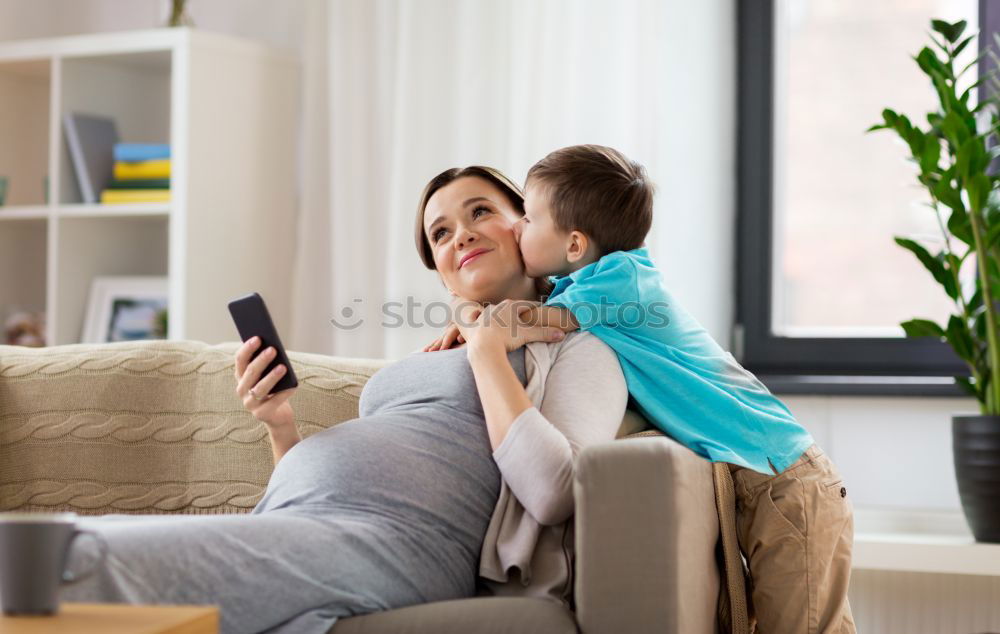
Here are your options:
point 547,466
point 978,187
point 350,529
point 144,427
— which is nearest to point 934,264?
point 978,187

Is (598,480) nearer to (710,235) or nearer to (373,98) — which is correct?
(710,235)

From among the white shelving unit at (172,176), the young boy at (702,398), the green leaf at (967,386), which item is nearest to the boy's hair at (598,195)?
the young boy at (702,398)

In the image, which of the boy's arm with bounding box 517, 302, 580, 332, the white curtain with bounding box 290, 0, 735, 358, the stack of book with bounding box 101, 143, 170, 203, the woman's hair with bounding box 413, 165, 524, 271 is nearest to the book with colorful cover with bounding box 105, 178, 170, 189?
the stack of book with bounding box 101, 143, 170, 203

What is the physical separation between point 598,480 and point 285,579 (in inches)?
15.4

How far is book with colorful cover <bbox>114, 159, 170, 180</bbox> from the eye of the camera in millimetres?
3213

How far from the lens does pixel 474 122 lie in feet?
10.2

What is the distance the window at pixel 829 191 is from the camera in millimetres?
3023

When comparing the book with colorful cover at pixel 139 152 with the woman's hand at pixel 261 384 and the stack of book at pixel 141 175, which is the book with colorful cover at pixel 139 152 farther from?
the woman's hand at pixel 261 384

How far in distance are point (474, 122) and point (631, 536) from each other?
189 centimetres

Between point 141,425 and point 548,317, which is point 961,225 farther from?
point 141,425

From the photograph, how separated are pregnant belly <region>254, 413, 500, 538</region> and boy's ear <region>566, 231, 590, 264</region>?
0.98 ft

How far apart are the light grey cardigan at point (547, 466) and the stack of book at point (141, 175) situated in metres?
1.86

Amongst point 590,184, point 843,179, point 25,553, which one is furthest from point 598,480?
point 843,179

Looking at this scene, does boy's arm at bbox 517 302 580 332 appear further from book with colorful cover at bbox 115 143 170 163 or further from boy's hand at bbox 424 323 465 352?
book with colorful cover at bbox 115 143 170 163
